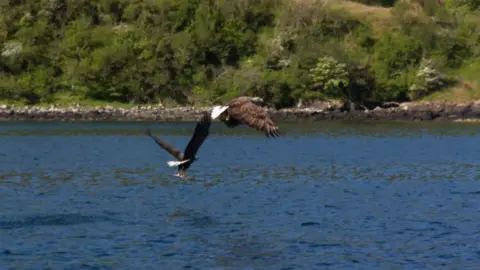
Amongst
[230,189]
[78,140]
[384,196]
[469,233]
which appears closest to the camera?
[469,233]

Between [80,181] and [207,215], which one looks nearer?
[207,215]

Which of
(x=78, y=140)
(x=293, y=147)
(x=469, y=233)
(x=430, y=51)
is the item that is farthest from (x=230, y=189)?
(x=430, y=51)

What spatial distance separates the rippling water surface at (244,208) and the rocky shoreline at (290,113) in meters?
27.7

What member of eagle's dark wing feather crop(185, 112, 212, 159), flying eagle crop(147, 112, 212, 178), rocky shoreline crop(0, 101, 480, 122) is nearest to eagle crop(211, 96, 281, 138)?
eagle's dark wing feather crop(185, 112, 212, 159)

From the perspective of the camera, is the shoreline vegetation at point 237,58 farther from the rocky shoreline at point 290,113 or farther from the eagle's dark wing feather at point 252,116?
the eagle's dark wing feather at point 252,116

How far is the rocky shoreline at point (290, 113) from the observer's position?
79750 millimetres

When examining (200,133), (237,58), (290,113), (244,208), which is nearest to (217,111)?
(200,133)

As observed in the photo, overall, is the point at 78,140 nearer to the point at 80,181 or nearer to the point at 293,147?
the point at 293,147

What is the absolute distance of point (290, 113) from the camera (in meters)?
80.1

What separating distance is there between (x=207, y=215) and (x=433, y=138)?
36.5m

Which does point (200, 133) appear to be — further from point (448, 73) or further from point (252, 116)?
point (448, 73)

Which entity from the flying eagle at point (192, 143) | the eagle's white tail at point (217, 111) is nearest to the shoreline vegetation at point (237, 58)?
the flying eagle at point (192, 143)

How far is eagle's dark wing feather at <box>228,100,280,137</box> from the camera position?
19.3m

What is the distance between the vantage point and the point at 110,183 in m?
33.7
